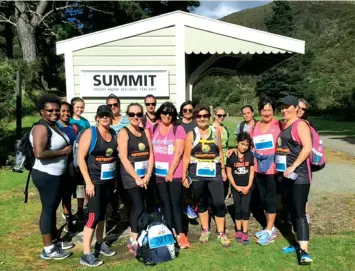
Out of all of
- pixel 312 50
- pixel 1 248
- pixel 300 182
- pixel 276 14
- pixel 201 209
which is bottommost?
pixel 1 248

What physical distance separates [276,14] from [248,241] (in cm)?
7491

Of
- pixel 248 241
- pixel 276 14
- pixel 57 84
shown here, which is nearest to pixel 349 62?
pixel 57 84

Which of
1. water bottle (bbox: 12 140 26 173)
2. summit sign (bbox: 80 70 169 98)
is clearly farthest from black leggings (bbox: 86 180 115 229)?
summit sign (bbox: 80 70 169 98)

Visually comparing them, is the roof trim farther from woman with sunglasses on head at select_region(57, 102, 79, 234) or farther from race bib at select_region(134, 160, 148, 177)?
race bib at select_region(134, 160, 148, 177)

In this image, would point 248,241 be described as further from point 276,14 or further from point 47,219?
point 276,14

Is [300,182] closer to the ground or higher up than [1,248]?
higher up

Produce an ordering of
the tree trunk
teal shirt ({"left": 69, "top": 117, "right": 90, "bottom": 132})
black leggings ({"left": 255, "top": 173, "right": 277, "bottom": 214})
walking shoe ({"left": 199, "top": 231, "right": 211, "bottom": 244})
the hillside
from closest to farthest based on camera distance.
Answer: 1. black leggings ({"left": 255, "top": 173, "right": 277, "bottom": 214})
2. walking shoe ({"left": 199, "top": 231, "right": 211, "bottom": 244})
3. teal shirt ({"left": 69, "top": 117, "right": 90, "bottom": 132})
4. the tree trunk
5. the hillside

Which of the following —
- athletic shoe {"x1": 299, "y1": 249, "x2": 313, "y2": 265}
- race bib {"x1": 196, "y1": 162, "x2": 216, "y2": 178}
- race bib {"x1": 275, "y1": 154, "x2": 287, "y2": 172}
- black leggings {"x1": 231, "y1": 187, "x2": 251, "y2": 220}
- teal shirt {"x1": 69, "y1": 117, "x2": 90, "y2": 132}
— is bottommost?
athletic shoe {"x1": 299, "y1": 249, "x2": 313, "y2": 265}

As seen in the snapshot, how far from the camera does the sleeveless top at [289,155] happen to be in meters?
3.97

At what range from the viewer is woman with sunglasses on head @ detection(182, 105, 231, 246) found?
4.46m

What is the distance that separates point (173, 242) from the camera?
4.25 meters

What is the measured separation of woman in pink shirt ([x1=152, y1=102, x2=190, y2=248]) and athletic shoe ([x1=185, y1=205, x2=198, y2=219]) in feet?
3.89

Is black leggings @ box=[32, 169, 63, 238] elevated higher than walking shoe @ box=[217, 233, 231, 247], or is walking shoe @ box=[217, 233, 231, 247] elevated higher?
black leggings @ box=[32, 169, 63, 238]

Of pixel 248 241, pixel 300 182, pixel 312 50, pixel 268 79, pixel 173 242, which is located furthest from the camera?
pixel 312 50
